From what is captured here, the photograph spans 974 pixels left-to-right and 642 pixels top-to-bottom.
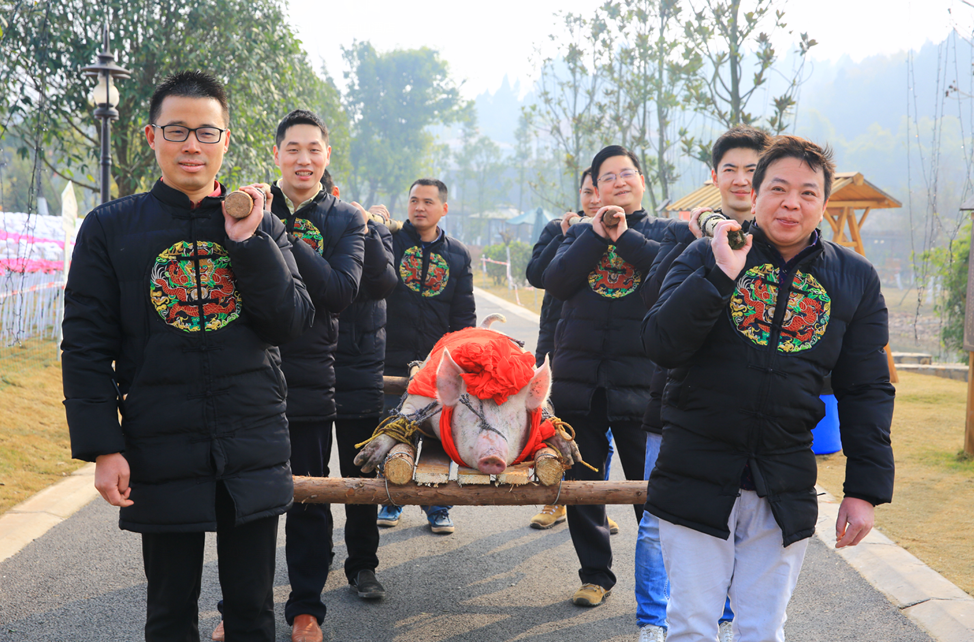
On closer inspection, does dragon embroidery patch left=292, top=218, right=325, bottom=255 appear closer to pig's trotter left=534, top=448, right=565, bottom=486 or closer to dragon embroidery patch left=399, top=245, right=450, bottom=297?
→ pig's trotter left=534, top=448, right=565, bottom=486

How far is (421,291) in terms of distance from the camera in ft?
18.3

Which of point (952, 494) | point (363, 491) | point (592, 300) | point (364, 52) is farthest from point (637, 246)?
point (364, 52)

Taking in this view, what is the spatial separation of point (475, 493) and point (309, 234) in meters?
1.63

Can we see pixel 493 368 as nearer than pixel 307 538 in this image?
Yes

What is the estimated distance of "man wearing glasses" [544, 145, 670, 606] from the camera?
4062 millimetres

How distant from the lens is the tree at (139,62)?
963 cm

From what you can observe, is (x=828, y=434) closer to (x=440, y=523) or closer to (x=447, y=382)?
(x=447, y=382)

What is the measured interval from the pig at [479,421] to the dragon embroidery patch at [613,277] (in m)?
0.78

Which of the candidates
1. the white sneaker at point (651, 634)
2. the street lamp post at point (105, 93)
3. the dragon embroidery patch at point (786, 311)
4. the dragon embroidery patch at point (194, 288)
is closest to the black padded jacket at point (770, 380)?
the dragon embroidery patch at point (786, 311)

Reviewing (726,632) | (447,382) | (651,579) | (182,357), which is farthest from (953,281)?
(182,357)

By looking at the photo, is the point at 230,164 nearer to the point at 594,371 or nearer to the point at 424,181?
the point at 424,181

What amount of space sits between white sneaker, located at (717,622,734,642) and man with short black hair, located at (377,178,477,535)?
2.27m

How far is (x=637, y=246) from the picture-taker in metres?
4.05

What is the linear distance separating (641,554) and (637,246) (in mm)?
1601
